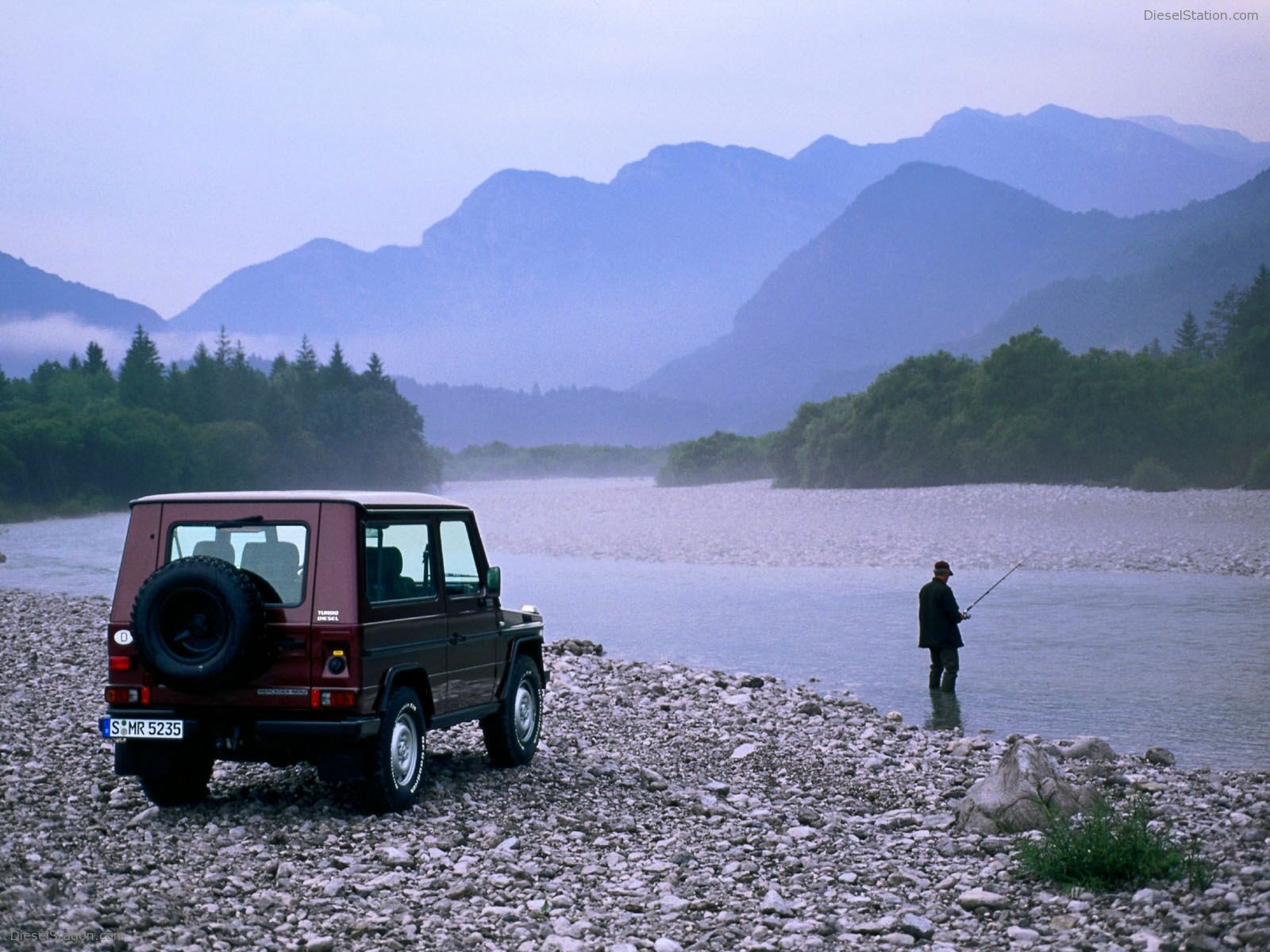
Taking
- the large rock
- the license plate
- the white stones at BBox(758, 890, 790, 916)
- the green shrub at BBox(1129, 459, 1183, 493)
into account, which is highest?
the green shrub at BBox(1129, 459, 1183, 493)

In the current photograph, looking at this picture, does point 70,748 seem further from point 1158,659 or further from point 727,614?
point 727,614

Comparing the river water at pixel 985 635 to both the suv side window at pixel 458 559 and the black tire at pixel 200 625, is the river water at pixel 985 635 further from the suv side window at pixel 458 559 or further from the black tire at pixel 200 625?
the black tire at pixel 200 625

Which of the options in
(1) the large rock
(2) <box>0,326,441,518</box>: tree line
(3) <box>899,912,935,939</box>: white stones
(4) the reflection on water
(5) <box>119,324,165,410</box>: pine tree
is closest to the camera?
(3) <box>899,912,935,939</box>: white stones

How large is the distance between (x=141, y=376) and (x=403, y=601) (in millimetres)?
150499

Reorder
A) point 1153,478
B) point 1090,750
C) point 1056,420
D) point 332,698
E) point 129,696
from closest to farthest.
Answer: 1. point 332,698
2. point 129,696
3. point 1090,750
4. point 1153,478
5. point 1056,420

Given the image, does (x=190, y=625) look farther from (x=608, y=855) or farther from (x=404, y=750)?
(x=608, y=855)

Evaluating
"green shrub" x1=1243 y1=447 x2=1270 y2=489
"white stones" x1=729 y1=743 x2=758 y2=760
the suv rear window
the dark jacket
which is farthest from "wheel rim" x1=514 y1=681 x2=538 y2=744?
"green shrub" x1=1243 y1=447 x2=1270 y2=489

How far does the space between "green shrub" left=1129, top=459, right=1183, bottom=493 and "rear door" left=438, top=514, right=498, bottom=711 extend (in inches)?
3109

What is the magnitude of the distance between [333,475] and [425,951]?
158 m

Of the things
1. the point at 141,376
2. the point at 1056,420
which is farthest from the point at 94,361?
the point at 1056,420

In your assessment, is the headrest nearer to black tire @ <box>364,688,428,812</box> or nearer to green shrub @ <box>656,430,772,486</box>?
black tire @ <box>364,688,428,812</box>

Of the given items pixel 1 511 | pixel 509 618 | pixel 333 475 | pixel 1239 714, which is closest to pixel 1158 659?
pixel 1239 714

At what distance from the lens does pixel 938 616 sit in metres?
18.6

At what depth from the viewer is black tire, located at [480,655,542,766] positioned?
39.8 ft
